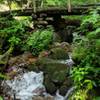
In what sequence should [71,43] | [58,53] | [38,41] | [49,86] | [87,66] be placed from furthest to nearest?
[71,43], [38,41], [58,53], [49,86], [87,66]

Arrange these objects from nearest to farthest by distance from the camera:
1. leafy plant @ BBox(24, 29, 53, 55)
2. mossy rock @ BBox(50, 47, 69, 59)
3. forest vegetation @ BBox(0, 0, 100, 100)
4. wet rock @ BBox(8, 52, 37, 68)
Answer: forest vegetation @ BBox(0, 0, 100, 100)
mossy rock @ BBox(50, 47, 69, 59)
wet rock @ BBox(8, 52, 37, 68)
leafy plant @ BBox(24, 29, 53, 55)

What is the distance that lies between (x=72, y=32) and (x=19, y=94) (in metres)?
5.79

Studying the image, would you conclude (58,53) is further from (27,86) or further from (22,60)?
(27,86)

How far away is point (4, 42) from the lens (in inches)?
559

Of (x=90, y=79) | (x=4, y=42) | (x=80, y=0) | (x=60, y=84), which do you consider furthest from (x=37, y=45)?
(x=80, y=0)

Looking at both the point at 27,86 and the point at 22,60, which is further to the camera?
the point at 22,60

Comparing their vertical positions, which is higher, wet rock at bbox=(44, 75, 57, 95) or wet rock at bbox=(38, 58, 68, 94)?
wet rock at bbox=(38, 58, 68, 94)

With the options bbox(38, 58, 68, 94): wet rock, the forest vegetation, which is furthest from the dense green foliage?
bbox(38, 58, 68, 94): wet rock

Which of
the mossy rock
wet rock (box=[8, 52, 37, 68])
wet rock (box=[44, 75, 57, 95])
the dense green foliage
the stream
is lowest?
the stream

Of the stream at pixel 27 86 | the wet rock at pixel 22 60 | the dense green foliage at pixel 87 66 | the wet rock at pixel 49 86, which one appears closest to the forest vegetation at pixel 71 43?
the dense green foliage at pixel 87 66

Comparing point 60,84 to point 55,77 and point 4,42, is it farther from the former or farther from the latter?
point 4,42

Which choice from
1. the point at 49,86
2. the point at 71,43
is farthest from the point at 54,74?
the point at 71,43

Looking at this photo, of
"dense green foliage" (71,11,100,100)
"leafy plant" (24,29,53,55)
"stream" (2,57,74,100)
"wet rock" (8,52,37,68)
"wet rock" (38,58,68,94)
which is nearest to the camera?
"dense green foliage" (71,11,100,100)

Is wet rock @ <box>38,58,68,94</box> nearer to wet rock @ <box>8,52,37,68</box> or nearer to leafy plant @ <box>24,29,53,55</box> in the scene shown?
wet rock @ <box>8,52,37,68</box>
